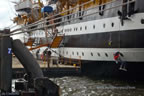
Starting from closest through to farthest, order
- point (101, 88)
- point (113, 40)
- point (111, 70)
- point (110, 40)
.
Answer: point (101, 88) → point (113, 40) → point (110, 40) → point (111, 70)

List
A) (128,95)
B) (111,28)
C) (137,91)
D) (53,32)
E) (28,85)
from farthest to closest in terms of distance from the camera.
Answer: (53,32), (111,28), (137,91), (128,95), (28,85)

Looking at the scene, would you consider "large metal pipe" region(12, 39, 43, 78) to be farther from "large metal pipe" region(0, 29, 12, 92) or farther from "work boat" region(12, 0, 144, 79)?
"work boat" region(12, 0, 144, 79)

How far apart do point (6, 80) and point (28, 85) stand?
982mm

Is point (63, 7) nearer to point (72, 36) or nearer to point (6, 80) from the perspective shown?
point (72, 36)

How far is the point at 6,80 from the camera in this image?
923cm

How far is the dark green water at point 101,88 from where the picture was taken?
12.6 meters

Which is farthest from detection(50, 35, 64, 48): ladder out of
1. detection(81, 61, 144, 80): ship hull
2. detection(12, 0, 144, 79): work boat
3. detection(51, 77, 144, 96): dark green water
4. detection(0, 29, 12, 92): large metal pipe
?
detection(0, 29, 12, 92): large metal pipe

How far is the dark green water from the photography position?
41.5ft

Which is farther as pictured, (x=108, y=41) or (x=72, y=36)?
(x=72, y=36)

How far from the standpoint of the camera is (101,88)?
13875 millimetres

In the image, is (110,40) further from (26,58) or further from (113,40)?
(26,58)

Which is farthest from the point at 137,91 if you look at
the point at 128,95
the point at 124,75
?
the point at 124,75

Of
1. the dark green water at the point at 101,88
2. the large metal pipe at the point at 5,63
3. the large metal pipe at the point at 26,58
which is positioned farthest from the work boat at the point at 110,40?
the large metal pipe at the point at 5,63

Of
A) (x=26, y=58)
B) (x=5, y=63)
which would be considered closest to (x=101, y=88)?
(x=26, y=58)
